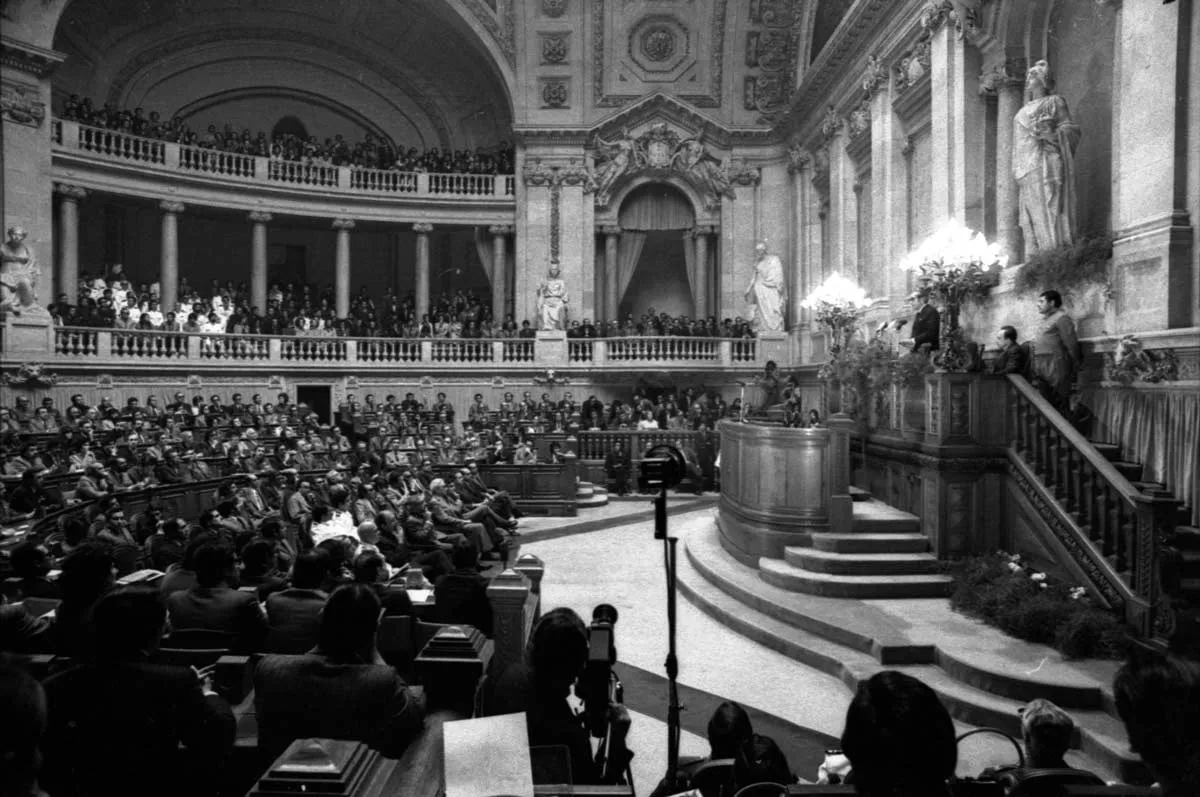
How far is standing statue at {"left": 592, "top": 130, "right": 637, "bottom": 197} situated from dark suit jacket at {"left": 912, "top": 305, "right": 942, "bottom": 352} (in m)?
16.1

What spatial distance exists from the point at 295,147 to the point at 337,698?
2561 centimetres

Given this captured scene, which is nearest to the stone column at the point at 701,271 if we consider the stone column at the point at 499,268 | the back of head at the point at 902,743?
the stone column at the point at 499,268

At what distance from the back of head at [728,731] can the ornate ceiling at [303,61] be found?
2572cm

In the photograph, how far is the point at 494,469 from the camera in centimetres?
1683

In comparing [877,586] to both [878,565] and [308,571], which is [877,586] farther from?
[308,571]

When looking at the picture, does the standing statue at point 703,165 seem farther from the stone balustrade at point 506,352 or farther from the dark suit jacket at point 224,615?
the dark suit jacket at point 224,615

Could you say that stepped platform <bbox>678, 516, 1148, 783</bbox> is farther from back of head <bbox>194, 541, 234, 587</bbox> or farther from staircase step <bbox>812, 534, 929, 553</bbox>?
back of head <bbox>194, 541, 234, 587</bbox>

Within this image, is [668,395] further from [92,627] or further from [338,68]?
[92,627]

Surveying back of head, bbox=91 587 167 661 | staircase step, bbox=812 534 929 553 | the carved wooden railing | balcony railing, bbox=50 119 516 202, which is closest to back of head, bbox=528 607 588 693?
back of head, bbox=91 587 167 661

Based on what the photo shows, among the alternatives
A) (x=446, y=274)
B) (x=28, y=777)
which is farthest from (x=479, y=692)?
(x=446, y=274)

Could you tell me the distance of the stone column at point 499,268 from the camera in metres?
27.0

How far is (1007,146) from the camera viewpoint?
41.7ft

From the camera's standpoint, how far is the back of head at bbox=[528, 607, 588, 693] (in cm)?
297

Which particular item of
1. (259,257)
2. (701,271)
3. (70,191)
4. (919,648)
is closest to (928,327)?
(919,648)
